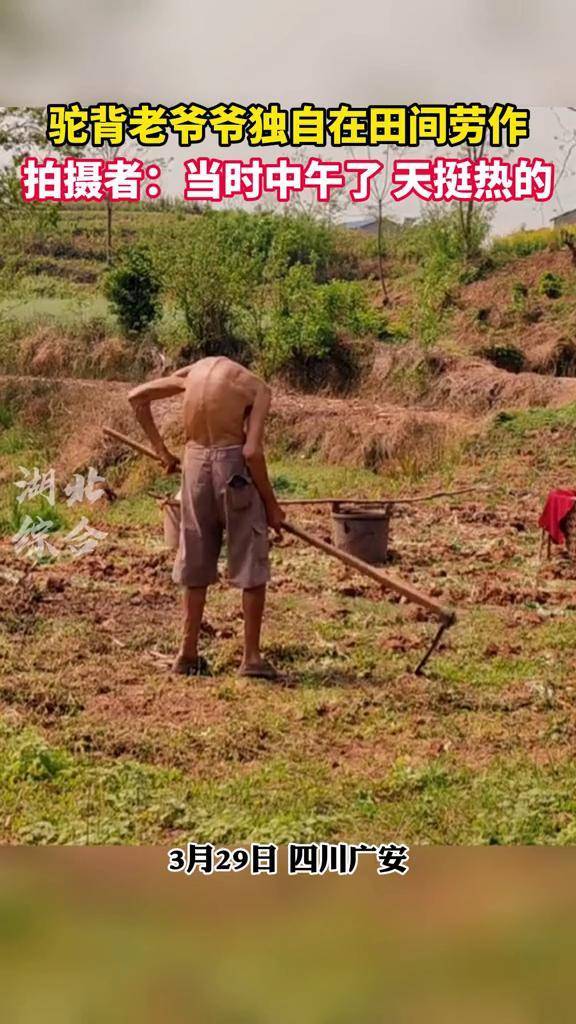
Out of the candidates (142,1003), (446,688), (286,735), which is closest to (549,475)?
(446,688)

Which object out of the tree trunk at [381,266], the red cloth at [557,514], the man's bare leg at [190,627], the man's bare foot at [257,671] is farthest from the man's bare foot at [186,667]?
the tree trunk at [381,266]

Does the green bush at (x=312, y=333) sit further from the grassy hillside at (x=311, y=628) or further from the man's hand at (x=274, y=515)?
the man's hand at (x=274, y=515)

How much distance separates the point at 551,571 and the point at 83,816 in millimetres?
3661

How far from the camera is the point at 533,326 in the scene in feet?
49.1

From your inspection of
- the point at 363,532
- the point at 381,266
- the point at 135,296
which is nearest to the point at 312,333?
the point at 135,296

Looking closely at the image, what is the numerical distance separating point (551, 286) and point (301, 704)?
1305 centimetres

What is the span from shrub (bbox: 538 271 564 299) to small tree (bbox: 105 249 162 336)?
19.5ft

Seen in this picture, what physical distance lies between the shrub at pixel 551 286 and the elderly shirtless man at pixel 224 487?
12.5 meters

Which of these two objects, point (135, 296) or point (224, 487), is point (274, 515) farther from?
point (135, 296)

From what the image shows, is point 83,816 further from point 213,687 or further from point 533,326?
point 533,326

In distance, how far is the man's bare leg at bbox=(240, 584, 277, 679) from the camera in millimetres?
4090

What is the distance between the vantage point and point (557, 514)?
20.1ft

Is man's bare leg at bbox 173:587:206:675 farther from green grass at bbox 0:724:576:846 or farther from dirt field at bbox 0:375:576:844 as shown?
green grass at bbox 0:724:576:846

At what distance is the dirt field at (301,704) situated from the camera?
117 inches
